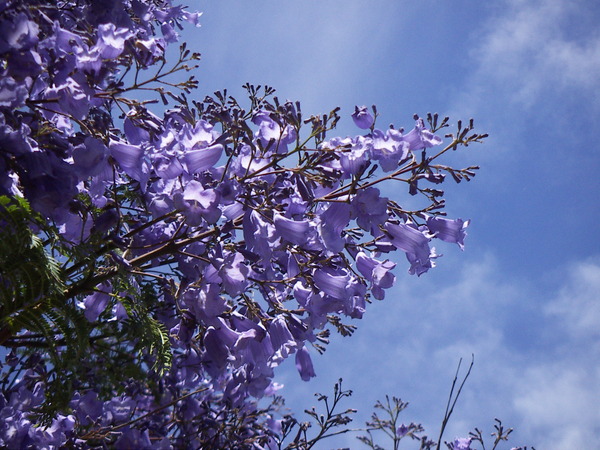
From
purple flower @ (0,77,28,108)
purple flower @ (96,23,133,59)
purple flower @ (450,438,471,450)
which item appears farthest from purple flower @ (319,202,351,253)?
purple flower @ (450,438,471,450)

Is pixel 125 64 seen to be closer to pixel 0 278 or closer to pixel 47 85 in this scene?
pixel 47 85

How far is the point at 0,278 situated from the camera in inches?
80.1

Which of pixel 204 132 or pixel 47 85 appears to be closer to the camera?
pixel 47 85

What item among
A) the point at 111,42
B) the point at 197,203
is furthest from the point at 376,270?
the point at 111,42

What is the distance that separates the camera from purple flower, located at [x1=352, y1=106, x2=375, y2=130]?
8.06ft

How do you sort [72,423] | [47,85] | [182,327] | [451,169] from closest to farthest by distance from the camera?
[47,85], [451,169], [182,327], [72,423]

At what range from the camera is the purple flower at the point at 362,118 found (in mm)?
2457

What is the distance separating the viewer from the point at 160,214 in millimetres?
2219

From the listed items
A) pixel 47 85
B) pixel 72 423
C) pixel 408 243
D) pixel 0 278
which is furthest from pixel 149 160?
pixel 72 423

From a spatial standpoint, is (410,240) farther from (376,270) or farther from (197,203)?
(197,203)

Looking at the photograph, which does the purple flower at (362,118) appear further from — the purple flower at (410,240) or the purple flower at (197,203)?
the purple flower at (197,203)

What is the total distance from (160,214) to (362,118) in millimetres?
863

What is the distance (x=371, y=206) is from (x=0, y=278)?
1.24m

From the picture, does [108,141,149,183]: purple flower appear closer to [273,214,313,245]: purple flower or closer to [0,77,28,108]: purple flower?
[0,77,28,108]: purple flower
